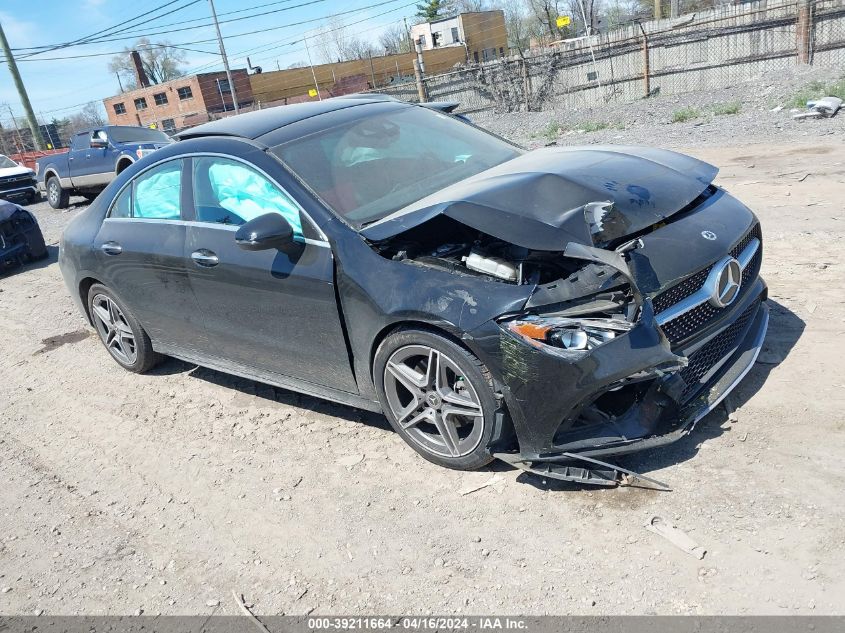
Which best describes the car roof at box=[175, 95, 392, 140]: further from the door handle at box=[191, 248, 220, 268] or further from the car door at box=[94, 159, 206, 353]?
the door handle at box=[191, 248, 220, 268]

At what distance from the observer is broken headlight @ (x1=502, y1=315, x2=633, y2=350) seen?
2.98 m

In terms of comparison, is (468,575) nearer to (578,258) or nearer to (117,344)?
(578,258)

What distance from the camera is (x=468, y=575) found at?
2859 millimetres

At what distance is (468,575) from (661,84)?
20447 mm

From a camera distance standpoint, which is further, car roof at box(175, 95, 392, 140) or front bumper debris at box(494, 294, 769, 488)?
car roof at box(175, 95, 392, 140)

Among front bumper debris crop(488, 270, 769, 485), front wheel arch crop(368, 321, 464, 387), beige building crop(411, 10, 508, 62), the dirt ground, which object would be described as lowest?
the dirt ground

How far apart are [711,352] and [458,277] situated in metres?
1.30

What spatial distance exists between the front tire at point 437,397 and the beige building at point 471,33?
57728 millimetres

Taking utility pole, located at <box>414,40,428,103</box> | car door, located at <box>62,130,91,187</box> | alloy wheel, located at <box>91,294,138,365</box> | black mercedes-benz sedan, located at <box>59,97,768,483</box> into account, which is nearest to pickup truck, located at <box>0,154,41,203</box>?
car door, located at <box>62,130,91,187</box>

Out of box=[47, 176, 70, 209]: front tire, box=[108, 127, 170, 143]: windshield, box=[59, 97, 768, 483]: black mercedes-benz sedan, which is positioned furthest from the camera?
box=[47, 176, 70, 209]: front tire

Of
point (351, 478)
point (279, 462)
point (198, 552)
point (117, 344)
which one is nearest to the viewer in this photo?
point (198, 552)

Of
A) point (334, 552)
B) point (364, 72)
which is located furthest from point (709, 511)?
point (364, 72)

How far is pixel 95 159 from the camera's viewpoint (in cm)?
1580

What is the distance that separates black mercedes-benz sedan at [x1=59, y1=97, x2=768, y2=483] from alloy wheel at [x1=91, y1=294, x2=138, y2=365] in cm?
77
